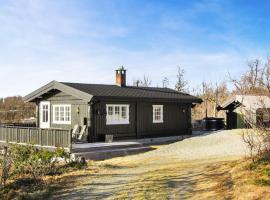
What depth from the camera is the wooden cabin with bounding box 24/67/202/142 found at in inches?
819

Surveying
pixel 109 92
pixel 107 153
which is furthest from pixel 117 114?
pixel 107 153

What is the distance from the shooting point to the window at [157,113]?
2390cm

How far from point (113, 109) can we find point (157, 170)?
9011 mm

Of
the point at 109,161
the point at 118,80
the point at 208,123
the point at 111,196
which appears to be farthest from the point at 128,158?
the point at 208,123

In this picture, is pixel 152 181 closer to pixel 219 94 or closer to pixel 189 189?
pixel 189 189

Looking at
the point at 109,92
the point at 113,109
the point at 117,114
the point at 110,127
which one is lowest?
the point at 110,127

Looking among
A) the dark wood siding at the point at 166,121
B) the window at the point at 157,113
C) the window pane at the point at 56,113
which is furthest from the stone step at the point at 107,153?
the window pane at the point at 56,113

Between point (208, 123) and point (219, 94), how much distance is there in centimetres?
2322

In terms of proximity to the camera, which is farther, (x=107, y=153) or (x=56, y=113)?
(x=56, y=113)

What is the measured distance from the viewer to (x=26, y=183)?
12664 millimetres

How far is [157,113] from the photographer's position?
950 inches

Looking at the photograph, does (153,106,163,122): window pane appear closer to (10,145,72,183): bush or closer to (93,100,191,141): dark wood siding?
(93,100,191,141): dark wood siding

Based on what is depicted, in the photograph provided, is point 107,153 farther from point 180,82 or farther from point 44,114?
point 180,82

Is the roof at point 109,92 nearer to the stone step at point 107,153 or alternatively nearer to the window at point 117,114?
the window at point 117,114
